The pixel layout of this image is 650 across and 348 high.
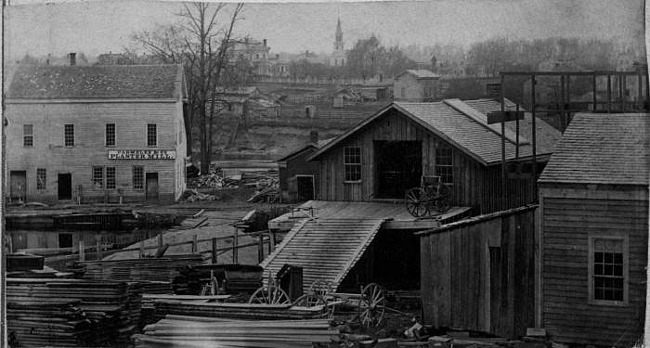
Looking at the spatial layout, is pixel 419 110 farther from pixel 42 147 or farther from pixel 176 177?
pixel 42 147

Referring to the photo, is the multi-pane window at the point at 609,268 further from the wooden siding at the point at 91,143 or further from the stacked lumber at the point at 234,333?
the wooden siding at the point at 91,143

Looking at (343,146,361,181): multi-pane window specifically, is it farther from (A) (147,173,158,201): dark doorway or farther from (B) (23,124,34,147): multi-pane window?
(B) (23,124,34,147): multi-pane window

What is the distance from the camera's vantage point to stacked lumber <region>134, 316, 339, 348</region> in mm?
8547

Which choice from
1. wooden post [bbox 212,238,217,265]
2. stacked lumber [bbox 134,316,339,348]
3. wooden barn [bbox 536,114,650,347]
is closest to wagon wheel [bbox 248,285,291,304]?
stacked lumber [bbox 134,316,339,348]

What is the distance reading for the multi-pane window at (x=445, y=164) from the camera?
8.70 meters

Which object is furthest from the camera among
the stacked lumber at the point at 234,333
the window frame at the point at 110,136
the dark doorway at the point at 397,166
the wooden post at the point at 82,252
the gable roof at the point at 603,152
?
the wooden post at the point at 82,252

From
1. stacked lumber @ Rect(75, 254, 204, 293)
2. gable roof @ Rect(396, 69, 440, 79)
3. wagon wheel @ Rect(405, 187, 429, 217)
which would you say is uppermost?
gable roof @ Rect(396, 69, 440, 79)

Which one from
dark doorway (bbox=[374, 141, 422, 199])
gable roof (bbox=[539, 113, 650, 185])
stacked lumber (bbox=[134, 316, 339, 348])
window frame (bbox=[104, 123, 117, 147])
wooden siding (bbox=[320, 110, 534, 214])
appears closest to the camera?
gable roof (bbox=[539, 113, 650, 185])

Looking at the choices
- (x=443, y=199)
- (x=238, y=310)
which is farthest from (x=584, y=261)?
(x=238, y=310)

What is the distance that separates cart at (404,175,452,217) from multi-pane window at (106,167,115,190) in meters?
1.86

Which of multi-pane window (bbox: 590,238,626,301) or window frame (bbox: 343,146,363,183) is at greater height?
window frame (bbox: 343,146,363,183)

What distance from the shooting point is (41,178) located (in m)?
8.84

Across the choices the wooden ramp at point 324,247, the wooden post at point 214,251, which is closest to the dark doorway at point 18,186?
the wooden post at point 214,251

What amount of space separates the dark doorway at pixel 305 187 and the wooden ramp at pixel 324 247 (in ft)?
0.50
